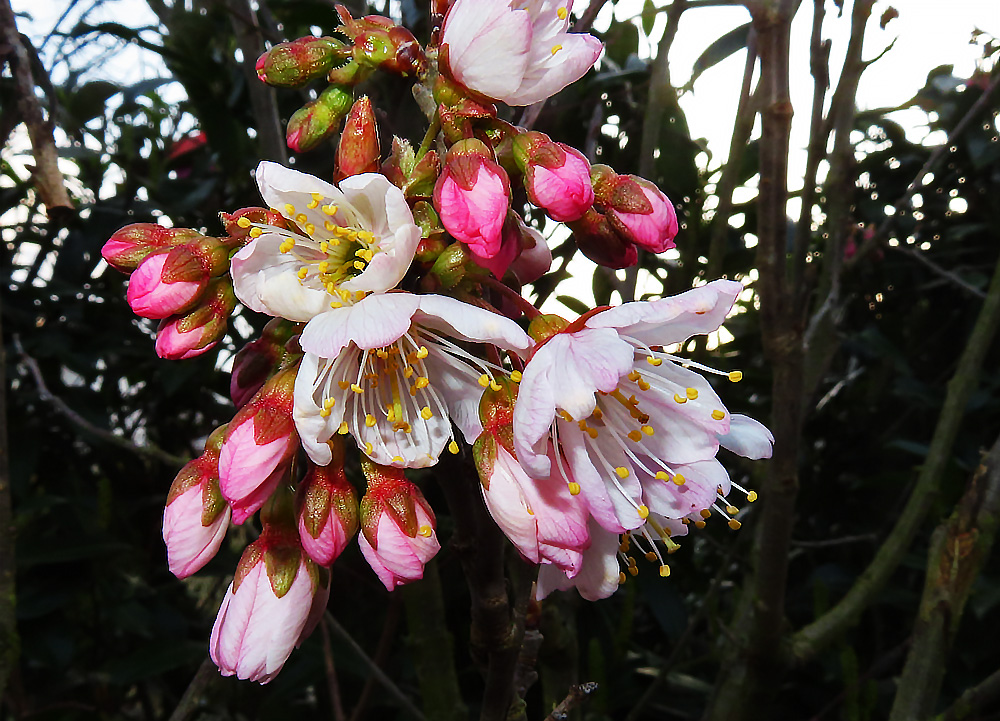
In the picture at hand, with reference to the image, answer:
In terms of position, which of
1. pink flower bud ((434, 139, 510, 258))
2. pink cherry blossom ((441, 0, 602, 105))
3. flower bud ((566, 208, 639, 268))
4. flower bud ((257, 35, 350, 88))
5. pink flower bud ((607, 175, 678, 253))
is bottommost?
flower bud ((566, 208, 639, 268))

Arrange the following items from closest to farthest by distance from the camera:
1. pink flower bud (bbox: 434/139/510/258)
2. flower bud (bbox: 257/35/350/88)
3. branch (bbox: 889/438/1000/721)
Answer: pink flower bud (bbox: 434/139/510/258), flower bud (bbox: 257/35/350/88), branch (bbox: 889/438/1000/721)

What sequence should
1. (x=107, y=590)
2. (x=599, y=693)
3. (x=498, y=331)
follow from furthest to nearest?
1. (x=107, y=590)
2. (x=599, y=693)
3. (x=498, y=331)

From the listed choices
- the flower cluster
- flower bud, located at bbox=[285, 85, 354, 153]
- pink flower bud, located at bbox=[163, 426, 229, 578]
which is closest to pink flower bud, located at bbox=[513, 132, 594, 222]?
the flower cluster

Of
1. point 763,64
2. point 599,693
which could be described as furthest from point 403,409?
point 599,693

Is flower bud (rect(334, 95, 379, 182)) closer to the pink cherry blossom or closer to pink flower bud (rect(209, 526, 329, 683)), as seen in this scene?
the pink cherry blossom

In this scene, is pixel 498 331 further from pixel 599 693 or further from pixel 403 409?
pixel 599 693

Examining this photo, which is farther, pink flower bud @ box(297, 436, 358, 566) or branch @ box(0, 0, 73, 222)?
branch @ box(0, 0, 73, 222)

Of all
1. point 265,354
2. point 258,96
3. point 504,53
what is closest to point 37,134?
point 265,354
